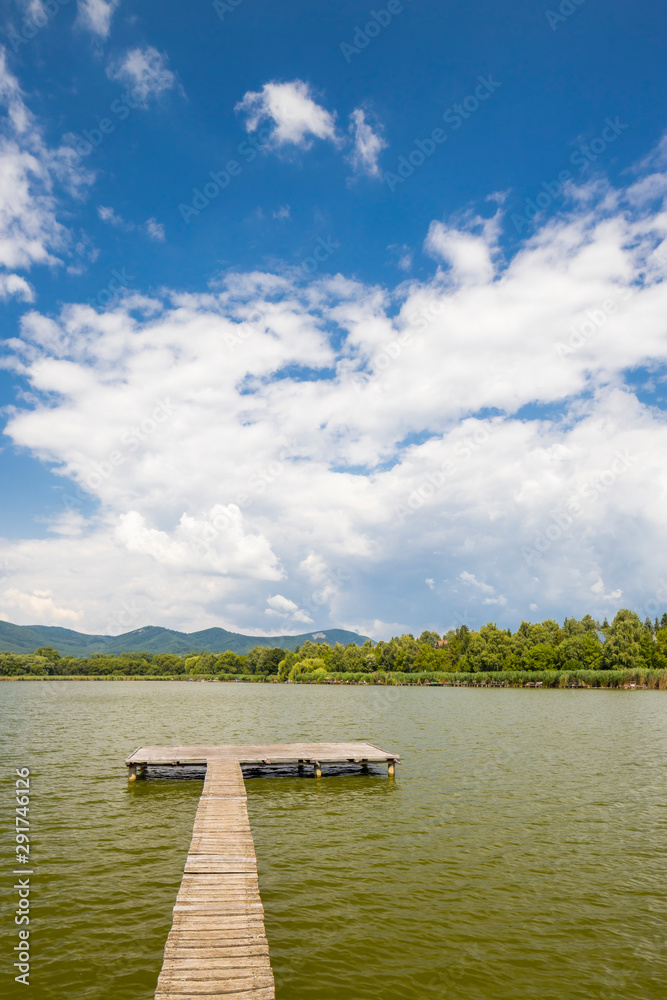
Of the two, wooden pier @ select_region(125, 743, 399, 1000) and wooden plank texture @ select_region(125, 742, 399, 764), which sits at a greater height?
wooden pier @ select_region(125, 743, 399, 1000)

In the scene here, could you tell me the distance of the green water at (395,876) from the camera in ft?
43.4

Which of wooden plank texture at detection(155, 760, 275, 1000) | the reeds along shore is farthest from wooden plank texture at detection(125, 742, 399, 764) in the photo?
the reeds along shore

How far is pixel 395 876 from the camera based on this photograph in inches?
738

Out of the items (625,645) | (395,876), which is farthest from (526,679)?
(395,876)

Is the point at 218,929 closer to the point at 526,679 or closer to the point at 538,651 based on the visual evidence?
the point at 526,679

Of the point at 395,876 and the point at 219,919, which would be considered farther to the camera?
the point at 395,876

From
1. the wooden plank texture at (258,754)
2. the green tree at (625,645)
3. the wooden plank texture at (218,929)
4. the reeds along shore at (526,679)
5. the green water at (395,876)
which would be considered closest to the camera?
the wooden plank texture at (218,929)

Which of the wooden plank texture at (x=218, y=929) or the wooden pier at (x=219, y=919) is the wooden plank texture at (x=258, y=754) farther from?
the wooden plank texture at (x=218, y=929)

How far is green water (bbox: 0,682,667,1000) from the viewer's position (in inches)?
521

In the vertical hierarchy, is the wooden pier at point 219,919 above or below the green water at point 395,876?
above

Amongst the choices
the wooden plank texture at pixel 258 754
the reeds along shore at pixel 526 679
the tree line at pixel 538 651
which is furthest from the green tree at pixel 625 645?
the wooden plank texture at pixel 258 754

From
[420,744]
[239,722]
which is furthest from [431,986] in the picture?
[239,722]

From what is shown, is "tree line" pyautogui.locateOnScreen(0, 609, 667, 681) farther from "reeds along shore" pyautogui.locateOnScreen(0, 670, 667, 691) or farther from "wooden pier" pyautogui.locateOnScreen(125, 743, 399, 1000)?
"wooden pier" pyautogui.locateOnScreen(125, 743, 399, 1000)

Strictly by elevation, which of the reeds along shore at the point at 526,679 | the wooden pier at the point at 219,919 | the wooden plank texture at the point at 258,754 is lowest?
the reeds along shore at the point at 526,679
